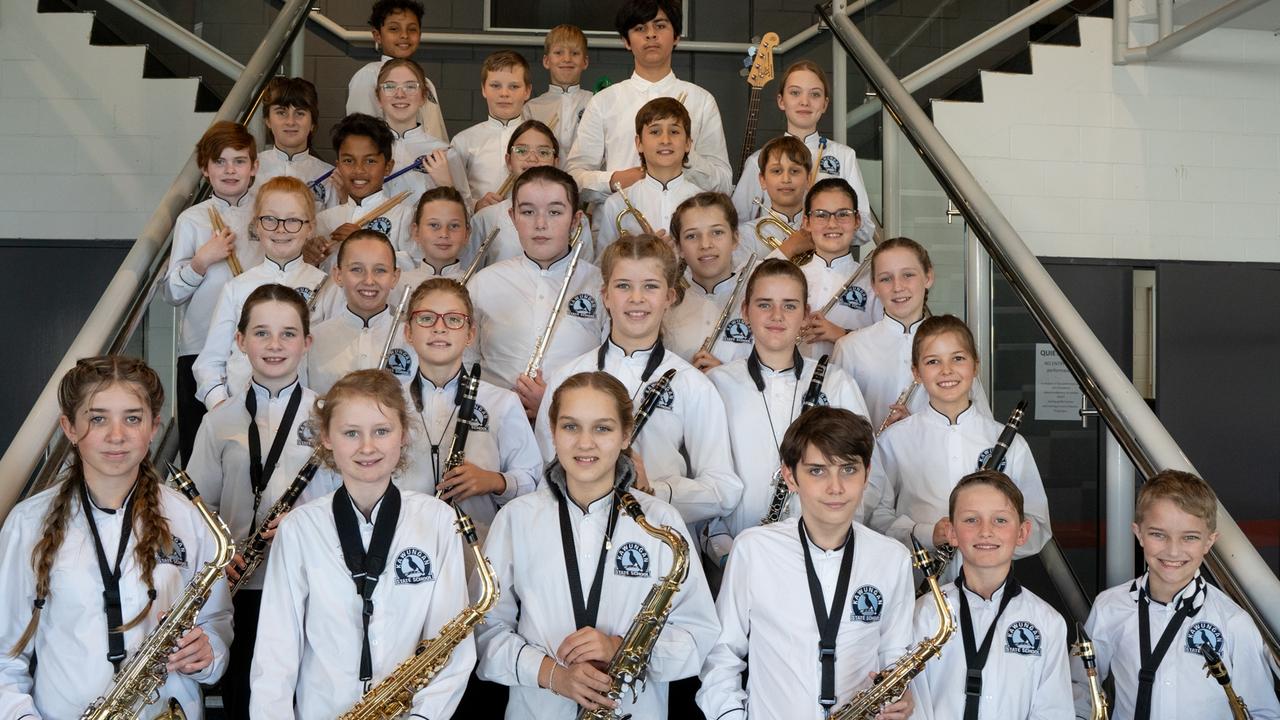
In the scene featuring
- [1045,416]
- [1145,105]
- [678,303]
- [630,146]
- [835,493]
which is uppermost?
[1145,105]

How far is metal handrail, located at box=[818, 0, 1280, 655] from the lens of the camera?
3.10m

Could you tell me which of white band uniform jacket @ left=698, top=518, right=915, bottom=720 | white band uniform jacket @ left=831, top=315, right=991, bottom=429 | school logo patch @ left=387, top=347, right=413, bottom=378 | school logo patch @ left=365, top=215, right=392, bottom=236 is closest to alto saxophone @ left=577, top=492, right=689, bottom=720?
white band uniform jacket @ left=698, top=518, right=915, bottom=720

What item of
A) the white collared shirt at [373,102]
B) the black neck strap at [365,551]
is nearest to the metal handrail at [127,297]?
the white collared shirt at [373,102]

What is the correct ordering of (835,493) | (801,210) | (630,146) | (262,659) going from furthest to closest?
(630,146), (801,210), (835,493), (262,659)

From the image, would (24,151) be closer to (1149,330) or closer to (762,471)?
(762,471)

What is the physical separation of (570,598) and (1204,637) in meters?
1.60

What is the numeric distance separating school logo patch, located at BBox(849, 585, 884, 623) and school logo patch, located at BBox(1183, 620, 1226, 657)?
828 millimetres

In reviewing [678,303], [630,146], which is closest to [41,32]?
[630,146]

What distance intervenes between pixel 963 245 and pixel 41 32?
4.75 meters

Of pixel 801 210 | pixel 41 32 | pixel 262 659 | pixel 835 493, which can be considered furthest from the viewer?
pixel 41 32

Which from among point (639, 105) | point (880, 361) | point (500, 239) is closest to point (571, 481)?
point (880, 361)

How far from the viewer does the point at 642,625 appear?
290 centimetres

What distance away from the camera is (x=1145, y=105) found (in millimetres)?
6504

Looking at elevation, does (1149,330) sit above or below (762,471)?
above
